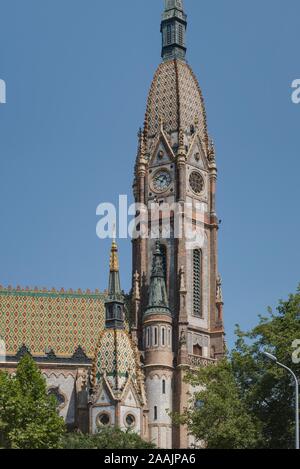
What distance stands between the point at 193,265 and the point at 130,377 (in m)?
19.5

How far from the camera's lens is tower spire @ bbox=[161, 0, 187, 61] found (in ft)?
486

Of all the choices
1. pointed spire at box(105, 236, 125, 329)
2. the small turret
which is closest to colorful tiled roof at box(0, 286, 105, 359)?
pointed spire at box(105, 236, 125, 329)

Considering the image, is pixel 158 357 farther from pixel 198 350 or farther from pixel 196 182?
pixel 196 182

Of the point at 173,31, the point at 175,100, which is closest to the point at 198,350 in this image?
the point at 175,100

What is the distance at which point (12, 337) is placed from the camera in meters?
134

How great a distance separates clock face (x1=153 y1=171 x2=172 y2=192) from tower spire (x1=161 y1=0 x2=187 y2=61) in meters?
16.2

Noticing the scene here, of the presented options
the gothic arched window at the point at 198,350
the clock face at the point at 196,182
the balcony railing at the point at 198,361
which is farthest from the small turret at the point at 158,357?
the clock face at the point at 196,182

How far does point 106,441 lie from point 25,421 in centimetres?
919

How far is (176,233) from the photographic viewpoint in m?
136

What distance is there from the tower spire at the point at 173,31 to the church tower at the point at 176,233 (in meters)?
0.12

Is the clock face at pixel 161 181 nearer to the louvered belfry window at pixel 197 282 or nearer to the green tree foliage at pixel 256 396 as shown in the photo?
the louvered belfry window at pixel 197 282

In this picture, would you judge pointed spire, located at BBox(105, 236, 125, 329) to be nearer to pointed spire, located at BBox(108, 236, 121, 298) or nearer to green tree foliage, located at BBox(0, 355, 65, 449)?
pointed spire, located at BBox(108, 236, 121, 298)
